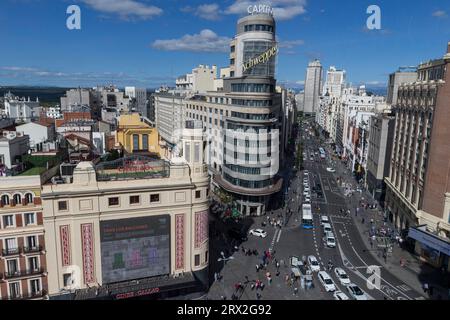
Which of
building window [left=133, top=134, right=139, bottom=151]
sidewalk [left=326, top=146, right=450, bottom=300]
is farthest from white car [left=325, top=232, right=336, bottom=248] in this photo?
building window [left=133, top=134, right=139, bottom=151]

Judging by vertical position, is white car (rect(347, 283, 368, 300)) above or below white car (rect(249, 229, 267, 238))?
above

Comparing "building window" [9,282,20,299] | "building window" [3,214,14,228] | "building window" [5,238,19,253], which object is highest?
"building window" [3,214,14,228]

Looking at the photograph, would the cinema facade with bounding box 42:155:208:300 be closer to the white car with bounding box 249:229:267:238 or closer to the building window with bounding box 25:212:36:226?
the building window with bounding box 25:212:36:226

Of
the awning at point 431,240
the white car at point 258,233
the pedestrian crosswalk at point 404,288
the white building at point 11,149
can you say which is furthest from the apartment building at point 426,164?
the white building at point 11,149

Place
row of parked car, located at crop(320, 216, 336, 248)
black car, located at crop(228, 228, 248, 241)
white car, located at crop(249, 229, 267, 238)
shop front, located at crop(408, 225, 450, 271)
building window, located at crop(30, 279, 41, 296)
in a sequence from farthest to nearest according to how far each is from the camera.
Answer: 1. white car, located at crop(249, 229, 267, 238)
2. black car, located at crop(228, 228, 248, 241)
3. row of parked car, located at crop(320, 216, 336, 248)
4. shop front, located at crop(408, 225, 450, 271)
5. building window, located at crop(30, 279, 41, 296)

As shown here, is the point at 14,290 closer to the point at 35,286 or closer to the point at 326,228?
the point at 35,286

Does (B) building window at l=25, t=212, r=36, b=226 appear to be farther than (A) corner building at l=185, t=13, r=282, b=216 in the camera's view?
No
